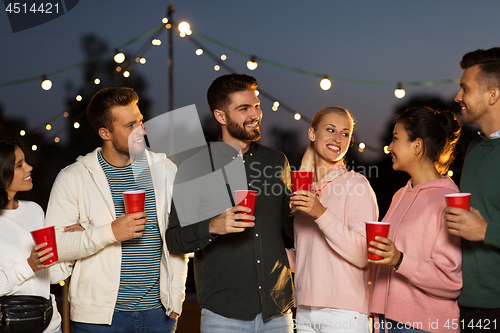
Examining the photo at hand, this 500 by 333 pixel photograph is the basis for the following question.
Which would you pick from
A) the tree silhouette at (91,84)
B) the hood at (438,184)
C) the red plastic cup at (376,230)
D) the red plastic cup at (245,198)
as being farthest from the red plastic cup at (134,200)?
the tree silhouette at (91,84)

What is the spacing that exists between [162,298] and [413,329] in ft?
4.29

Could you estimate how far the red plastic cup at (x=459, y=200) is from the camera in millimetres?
1779

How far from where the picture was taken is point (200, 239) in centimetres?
213

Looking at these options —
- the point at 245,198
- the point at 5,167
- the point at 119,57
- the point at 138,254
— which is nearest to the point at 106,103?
the point at 5,167

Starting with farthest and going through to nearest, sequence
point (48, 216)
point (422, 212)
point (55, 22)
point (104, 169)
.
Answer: point (55, 22) < point (104, 169) < point (48, 216) < point (422, 212)

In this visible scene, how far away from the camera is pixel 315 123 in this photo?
2453mm

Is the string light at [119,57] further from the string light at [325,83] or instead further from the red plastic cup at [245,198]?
the red plastic cup at [245,198]

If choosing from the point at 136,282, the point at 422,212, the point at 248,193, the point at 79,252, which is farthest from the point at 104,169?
the point at 422,212

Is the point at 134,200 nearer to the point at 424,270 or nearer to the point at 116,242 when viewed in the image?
the point at 116,242

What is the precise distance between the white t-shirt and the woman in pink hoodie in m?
1.34

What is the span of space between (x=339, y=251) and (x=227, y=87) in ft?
3.84

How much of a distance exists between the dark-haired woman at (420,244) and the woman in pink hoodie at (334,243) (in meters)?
0.13

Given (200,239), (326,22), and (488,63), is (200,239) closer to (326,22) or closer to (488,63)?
(488,63)

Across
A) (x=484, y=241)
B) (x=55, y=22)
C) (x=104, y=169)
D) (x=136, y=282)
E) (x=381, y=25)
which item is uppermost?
(x=55, y=22)
